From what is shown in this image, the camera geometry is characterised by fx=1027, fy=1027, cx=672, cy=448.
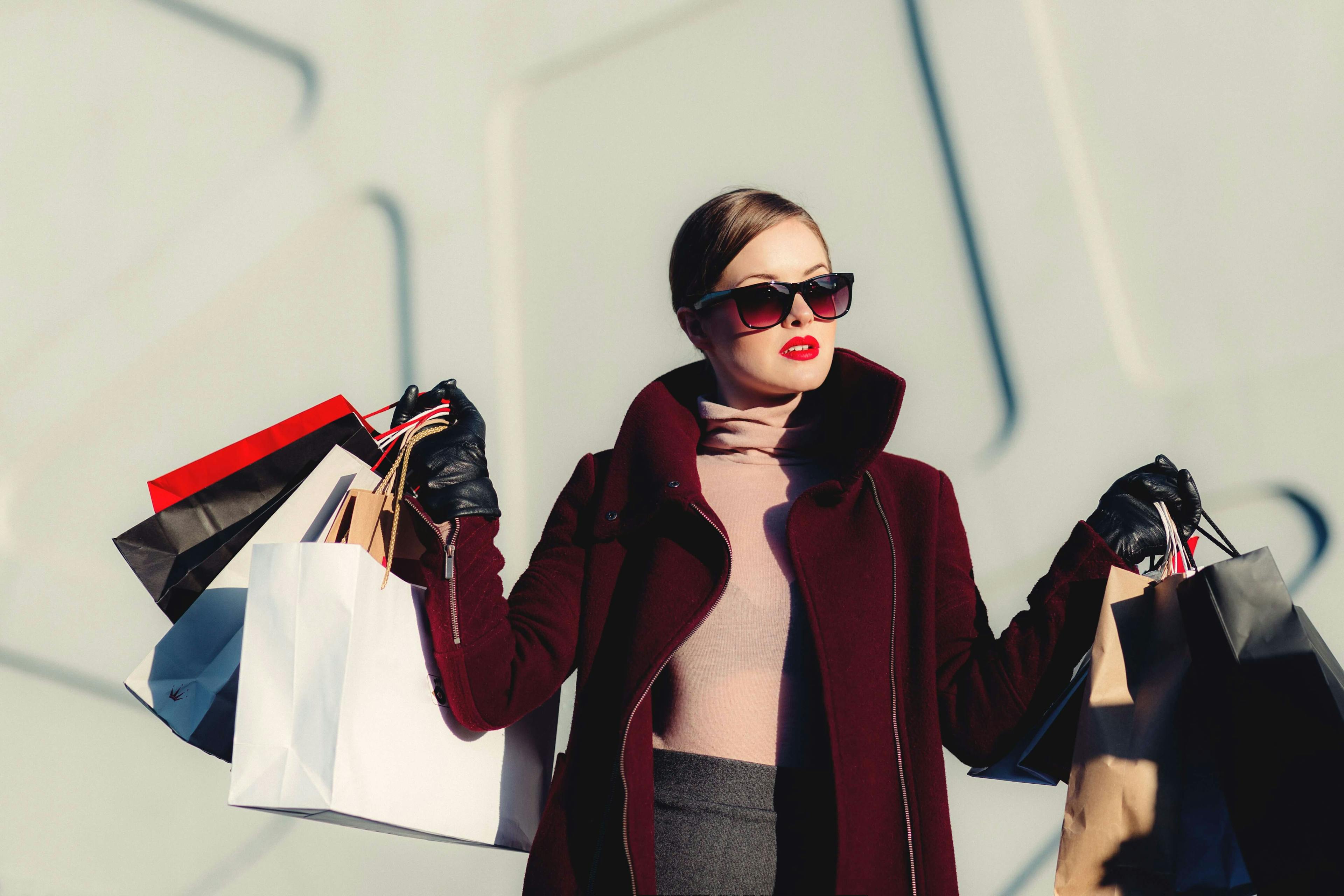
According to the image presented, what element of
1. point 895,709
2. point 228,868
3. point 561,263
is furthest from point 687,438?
point 228,868

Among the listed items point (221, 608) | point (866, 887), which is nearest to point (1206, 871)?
point (866, 887)

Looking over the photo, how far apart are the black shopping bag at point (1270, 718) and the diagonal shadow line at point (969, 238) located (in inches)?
30.7

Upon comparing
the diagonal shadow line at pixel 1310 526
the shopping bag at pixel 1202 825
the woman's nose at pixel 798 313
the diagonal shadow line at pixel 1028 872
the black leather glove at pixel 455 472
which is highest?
the woman's nose at pixel 798 313

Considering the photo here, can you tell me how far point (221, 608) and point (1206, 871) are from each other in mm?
1189

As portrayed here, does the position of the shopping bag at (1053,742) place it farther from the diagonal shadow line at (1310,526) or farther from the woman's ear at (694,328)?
the diagonal shadow line at (1310,526)

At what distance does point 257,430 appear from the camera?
2158mm

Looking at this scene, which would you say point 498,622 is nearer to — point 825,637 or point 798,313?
point 825,637

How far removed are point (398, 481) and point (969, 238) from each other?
120cm

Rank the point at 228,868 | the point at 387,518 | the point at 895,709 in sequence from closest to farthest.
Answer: the point at 895,709
the point at 387,518
the point at 228,868

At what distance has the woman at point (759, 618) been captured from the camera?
3.69 feet

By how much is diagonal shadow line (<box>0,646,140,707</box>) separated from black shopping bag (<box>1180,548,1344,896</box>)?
196 cm

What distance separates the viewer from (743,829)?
3.69 feet

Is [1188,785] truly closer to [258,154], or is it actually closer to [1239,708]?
[1239,708]

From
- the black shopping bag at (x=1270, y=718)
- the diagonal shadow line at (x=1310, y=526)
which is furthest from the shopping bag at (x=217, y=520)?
the diagonal shadow line at (x=1310, y=526)
